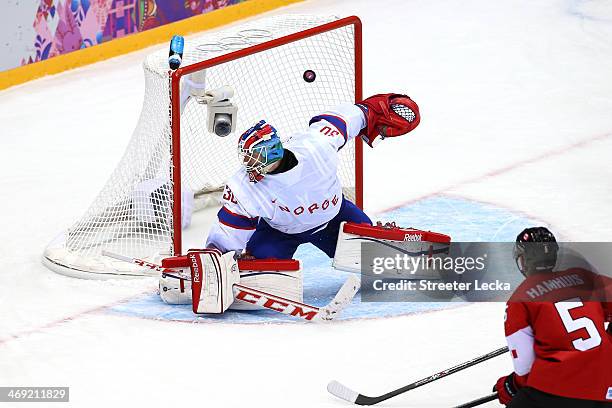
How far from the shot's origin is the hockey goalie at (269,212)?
4883mm

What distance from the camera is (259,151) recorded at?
482cm

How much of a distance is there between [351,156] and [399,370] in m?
1.53

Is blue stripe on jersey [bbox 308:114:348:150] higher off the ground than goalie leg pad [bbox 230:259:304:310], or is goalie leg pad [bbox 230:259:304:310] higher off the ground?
blue stripe on jersey [bbox 308:114:348:150]

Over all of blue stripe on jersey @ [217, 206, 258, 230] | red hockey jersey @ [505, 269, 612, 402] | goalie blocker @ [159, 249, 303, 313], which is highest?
blue stripe on jersey @ [217, 206, 258, 230]

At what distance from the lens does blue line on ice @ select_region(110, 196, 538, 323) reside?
16.4 feet

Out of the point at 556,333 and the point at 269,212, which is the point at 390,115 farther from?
the point at 556,333

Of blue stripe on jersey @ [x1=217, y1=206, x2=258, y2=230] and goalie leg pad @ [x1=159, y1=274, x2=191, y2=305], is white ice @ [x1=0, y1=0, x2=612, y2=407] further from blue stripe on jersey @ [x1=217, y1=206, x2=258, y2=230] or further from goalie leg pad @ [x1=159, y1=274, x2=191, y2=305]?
blue stripe on jersey @ [x1=217, y1=206, x2=258, y2=230]

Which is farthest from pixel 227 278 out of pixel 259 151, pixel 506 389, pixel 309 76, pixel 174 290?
pixel 506 389

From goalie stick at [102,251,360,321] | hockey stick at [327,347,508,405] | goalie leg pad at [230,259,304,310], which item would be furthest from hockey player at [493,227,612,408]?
goalie leg pad at [230,259,304,310]

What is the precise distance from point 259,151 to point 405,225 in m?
1.25

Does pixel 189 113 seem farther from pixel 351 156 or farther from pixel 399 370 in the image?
pixel 399 370

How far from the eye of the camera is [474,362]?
163 inches

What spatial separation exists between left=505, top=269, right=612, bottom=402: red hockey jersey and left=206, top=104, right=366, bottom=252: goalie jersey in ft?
4.62

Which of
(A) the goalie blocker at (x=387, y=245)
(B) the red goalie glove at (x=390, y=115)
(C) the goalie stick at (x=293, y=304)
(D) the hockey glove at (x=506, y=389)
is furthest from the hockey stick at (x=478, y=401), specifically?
(B) the red goalie glove at (x=390, y=115)
